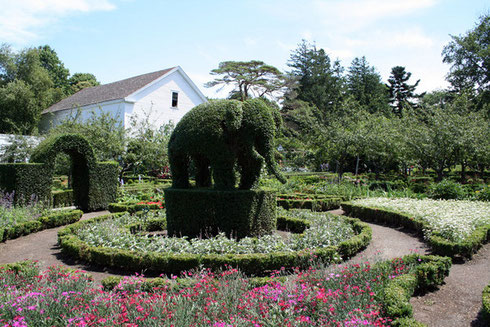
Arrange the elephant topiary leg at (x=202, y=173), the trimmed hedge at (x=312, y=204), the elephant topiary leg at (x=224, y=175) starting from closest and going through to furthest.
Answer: the elephant topiary leg at (x=224, y=175)
the elephant topiary leg at (x=202, y=173)
the trimmed hedge at (x=312, y=204)

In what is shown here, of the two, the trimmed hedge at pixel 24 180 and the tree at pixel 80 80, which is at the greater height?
the tree at pixel 80 80

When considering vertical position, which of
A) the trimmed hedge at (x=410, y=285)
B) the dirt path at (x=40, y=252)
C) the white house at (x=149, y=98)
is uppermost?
the white house at (x=149, y=98)

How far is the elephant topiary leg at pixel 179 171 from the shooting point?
375 inches

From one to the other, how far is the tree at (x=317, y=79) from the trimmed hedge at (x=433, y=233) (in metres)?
35.2

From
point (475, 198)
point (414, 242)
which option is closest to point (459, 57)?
point (475, 198)

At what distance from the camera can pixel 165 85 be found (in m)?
30.7

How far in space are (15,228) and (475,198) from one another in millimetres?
17220

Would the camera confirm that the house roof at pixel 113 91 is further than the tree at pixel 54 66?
No

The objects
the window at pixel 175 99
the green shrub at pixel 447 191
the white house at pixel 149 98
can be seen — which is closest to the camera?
the green shrub at pixel 447 191

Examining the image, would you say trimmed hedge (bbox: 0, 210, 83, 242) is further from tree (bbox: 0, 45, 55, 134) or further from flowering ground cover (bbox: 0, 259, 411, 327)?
tree (bbox: 0, 45, 55, 134)

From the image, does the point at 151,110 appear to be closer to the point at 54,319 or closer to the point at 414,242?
the point at 414,242

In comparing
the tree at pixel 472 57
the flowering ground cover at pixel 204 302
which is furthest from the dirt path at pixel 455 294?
the tree at pixel 472 57

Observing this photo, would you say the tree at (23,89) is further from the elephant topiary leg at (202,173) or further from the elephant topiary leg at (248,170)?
the elephant topiary leg at (248,170)

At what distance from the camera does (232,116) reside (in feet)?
27.6
